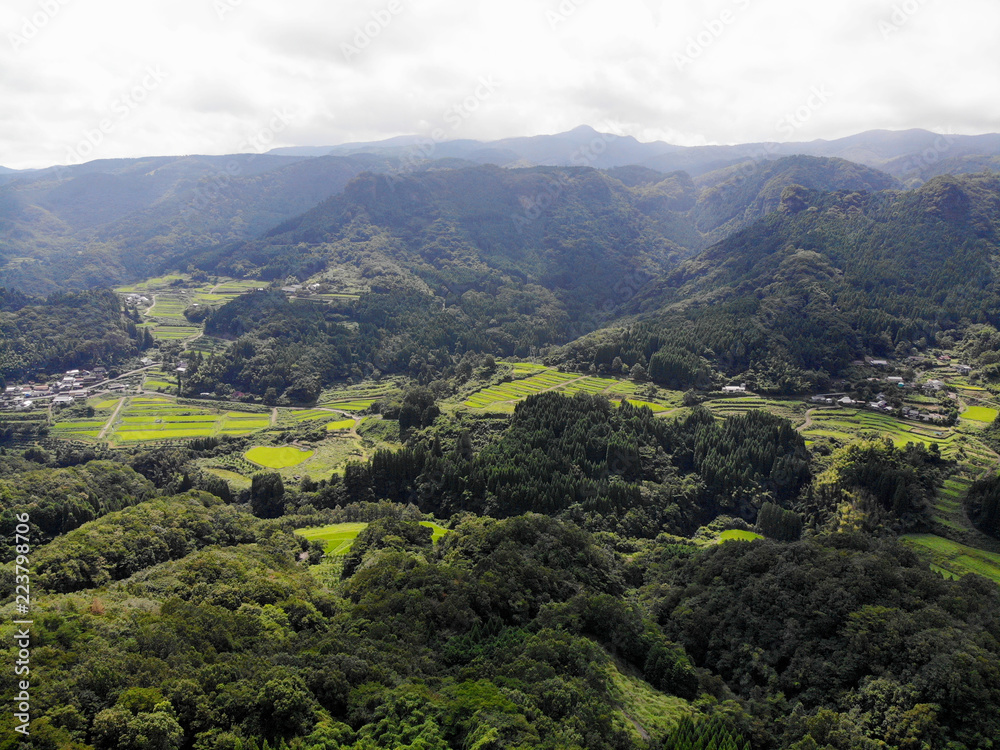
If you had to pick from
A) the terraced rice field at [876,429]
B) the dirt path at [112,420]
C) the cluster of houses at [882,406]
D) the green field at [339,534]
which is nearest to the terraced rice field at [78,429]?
the dirt path at [112,420]

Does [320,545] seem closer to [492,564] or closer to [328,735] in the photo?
[492,564]

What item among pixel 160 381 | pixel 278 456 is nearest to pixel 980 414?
pixel 278 456

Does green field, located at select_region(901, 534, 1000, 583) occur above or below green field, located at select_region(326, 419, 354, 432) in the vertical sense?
below

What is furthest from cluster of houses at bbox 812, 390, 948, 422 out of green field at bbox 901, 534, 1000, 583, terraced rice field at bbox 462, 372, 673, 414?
green field at bbox 901, 534, 1000, 583

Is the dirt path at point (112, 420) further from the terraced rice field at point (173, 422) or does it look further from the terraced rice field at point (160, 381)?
the terraced rice field at point (160, 381)

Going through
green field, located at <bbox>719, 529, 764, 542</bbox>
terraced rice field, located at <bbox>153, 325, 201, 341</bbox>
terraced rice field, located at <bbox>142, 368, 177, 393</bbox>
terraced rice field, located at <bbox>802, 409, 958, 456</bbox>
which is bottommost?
green field, located at <bbox>719, 529, 764, 542</bbox>

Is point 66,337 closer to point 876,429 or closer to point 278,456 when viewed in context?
point 278,456

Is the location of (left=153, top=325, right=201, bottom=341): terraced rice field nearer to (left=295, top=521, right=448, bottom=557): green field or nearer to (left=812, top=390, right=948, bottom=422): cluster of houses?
(left=295, top=521, right=448, bottom=557): green field
